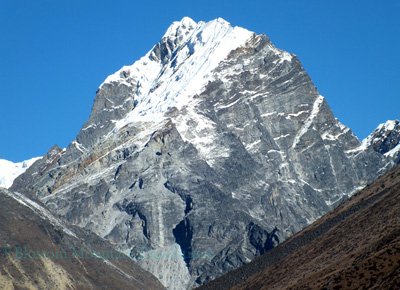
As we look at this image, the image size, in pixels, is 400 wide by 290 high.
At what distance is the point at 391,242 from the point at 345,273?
11157 millimetres

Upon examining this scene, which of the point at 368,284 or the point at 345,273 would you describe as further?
the point at 345,273

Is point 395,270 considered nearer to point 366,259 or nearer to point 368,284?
point 368,284

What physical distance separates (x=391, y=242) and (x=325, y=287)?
14709 mm

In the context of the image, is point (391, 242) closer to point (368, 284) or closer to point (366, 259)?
point (366, 259)

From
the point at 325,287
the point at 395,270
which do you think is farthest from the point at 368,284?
the point at 325,287

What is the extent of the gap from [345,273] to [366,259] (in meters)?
4.51

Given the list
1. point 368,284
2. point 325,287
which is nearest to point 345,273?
point 325,287

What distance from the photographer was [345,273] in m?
194

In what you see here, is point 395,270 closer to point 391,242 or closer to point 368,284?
point 368,284

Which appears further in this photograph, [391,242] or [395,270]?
[391,242]

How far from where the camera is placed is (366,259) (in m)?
196

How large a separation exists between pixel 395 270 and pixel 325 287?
21.7 metres

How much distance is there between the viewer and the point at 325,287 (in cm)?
19475

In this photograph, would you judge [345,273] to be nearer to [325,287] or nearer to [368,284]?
[325,287]
